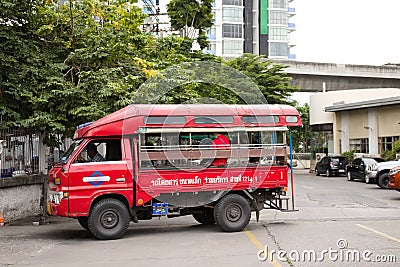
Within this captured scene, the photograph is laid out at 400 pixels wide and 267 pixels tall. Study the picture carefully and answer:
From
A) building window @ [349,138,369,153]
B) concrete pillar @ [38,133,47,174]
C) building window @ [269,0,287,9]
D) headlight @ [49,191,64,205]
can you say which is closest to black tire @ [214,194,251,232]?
Answer: headlight @ [49,191,64,205]

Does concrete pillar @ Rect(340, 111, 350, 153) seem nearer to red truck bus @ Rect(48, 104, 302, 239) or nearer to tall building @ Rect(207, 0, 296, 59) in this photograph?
red truck bus @ Rect(48, 104, 302, 239)

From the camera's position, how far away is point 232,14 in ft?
291

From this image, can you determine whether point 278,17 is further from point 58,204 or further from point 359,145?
point 58,204

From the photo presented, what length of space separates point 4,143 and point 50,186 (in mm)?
2976

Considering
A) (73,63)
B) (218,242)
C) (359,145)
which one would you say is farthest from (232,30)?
(218,242)

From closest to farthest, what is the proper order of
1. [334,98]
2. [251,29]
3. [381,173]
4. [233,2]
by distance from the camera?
[381,173], [334,98], [233,2], [251,29]

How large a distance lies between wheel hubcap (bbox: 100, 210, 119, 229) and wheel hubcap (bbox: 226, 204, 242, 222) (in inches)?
104

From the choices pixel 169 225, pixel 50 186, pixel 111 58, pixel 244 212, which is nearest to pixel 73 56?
pixel 111 58

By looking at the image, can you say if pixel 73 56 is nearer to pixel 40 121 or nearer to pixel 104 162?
pixel 40 121

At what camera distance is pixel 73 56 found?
15.3m

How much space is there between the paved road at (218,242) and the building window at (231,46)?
7413cm

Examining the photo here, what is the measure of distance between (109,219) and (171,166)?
1819 millimetres

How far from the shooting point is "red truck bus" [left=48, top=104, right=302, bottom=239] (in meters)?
12.0

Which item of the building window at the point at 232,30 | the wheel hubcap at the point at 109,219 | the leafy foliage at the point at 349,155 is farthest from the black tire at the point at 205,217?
the building window at the point at 232,30
